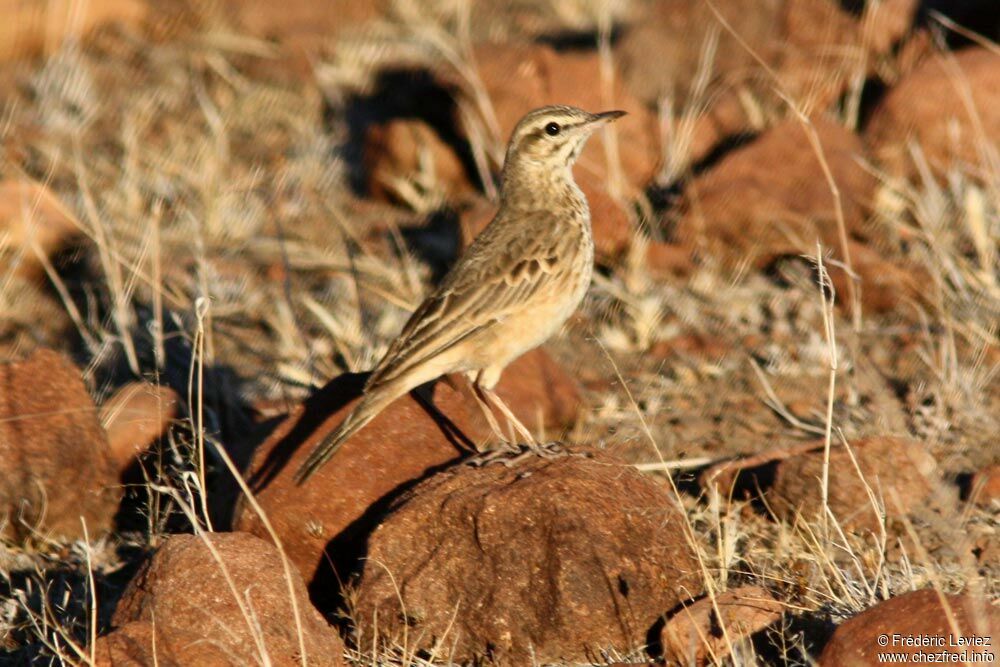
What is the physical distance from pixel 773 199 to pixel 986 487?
8.84ft

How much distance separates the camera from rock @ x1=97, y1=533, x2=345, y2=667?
14.1ft

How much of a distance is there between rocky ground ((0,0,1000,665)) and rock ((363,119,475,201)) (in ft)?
0.10

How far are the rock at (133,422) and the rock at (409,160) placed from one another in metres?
3.39

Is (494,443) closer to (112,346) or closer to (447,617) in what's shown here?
(447,617)

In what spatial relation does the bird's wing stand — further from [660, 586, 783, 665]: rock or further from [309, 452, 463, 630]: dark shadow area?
[660, 586, 783, 665]: rock

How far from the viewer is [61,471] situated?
5.81 metres

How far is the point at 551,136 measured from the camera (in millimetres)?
6168

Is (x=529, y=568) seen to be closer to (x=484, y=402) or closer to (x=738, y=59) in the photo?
(x=484, y=402)

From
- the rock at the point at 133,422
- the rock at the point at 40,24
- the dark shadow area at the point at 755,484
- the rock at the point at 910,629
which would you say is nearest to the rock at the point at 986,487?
the dark shadow area at the point at 755,484

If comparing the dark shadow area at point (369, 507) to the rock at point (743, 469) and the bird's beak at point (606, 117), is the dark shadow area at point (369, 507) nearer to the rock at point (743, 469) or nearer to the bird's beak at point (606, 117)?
the rock at point (743, 469)

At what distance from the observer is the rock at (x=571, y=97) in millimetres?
8719

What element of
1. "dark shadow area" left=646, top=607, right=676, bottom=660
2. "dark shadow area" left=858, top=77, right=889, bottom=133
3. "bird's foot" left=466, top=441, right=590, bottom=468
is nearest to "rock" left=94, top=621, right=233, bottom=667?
"bird's foot" left=466, top=441, right=590, bottom=468

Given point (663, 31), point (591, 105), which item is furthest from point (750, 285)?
point (663, 31)

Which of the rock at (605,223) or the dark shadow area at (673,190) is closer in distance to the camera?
the rock at (605,223)
